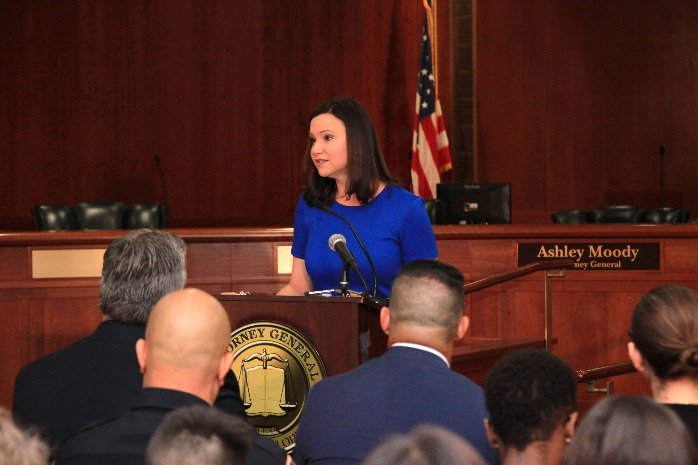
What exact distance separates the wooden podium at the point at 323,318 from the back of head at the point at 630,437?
163 centimetres

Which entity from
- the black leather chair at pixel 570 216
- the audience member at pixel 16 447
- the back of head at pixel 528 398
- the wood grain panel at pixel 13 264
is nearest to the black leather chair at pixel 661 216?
the black leather chair at pixel 570 216

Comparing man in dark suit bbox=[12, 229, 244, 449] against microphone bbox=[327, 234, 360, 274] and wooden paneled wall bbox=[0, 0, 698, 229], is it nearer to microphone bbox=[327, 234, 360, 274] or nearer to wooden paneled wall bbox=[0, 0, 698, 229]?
microphone bbox=[327, 234, 360, 274]

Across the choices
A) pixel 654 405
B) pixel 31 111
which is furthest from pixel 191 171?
pixel 654 405

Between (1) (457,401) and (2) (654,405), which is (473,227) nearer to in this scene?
(1) (457,401)

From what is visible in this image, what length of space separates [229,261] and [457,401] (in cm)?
408

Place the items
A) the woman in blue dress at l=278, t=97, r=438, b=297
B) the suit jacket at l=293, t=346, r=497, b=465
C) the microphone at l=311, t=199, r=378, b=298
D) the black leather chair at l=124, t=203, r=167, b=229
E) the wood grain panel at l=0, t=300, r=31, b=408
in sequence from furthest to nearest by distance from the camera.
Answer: the black leather chair at l=124, t=203, r=167, b=229 → the wood grain panel at l=0, t=300, r=31, b=408 → the woman in blue dress at l=278, t=97, r=438, b=297 → the microphone at l=311, t=199, r=378, b=298 → the suit jacket at l=293, t=346, r=497, b=465

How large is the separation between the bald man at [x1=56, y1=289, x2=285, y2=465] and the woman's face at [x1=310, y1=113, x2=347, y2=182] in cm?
124

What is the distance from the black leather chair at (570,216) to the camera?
25.8 ft

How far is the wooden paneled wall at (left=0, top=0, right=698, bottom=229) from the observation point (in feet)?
34.8

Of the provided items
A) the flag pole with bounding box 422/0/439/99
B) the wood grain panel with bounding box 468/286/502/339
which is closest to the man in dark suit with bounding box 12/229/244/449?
the wood grain panel with bounding box 468/286/502/339

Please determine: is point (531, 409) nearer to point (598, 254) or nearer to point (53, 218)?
point (598, 254)

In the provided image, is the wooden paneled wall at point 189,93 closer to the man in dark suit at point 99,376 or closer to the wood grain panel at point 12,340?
the wood grain panel at point 12,340

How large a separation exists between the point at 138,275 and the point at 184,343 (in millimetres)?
758

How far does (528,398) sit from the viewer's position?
216 cm
